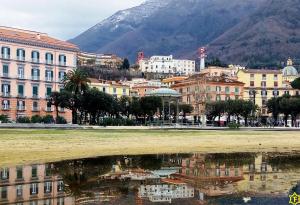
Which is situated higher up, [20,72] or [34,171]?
[20,72]

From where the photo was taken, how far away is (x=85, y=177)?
25656mm

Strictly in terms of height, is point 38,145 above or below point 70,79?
below

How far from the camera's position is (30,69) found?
114 metres

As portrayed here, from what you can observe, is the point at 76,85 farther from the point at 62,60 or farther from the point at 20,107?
the point at 62,60

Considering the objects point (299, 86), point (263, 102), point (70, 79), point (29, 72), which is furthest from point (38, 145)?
point (263, 102)

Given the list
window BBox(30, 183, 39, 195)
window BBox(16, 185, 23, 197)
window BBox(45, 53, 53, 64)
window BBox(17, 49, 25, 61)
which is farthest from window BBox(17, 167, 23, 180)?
window BBox(45, 53, 53, 64)

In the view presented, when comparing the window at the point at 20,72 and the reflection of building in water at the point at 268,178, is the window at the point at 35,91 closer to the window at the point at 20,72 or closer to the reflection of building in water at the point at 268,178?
the window at the point at 20,72

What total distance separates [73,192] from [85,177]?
519 cm

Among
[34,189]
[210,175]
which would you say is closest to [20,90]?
[210,175]

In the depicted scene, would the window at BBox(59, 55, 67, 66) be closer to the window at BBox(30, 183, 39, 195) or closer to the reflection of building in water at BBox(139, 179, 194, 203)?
the reflection of building in water at BBox(139, 179, 194, 203)

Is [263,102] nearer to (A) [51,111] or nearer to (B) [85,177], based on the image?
(A) [51,111]

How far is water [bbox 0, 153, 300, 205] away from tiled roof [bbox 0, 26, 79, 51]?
80159mm

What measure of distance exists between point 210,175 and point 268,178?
3193 millimetres

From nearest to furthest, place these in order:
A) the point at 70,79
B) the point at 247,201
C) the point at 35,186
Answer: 1. the point at 247,201
2. the point at 35,186
3. the point at 70,79
